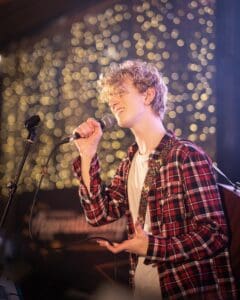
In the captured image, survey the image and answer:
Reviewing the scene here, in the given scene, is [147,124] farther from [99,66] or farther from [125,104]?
[99,66]

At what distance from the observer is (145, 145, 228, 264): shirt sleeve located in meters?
1.52

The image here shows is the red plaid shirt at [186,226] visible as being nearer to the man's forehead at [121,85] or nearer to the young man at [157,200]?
the young man at [157,200]

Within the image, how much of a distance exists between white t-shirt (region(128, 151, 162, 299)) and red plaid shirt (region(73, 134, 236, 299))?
0.05m

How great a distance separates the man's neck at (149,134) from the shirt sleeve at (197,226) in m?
0.26

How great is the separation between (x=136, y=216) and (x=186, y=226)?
271 mm

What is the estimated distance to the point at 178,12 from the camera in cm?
267

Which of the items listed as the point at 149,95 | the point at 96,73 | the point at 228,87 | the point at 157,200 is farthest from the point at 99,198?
the point at 96,73

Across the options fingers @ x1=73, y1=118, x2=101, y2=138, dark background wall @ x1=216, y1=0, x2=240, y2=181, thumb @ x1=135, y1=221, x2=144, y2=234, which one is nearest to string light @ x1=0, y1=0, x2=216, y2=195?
dark background wall @ x1=216, y1=0, x2=240, y2=181

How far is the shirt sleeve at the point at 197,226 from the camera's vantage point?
152cm

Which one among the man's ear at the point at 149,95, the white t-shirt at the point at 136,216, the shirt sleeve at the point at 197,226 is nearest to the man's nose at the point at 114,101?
the man's ear at the point at 149,95

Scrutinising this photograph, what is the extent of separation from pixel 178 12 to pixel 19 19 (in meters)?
1.24

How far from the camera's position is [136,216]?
182cm

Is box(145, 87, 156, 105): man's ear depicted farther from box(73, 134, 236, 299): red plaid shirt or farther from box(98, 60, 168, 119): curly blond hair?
box(73, 134, 236, 299): red plaid shirt

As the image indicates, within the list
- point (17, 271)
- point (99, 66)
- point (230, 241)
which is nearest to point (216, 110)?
point (99, 66)
